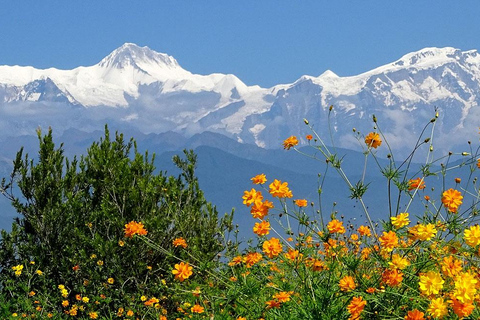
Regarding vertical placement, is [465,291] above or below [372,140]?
below

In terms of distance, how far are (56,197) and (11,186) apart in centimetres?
91

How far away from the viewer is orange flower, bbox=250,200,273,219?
413 cm

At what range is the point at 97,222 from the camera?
9195 mm

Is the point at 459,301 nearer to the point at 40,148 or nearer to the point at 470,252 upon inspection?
the point at 470,252

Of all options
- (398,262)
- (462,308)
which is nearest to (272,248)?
(398,262)

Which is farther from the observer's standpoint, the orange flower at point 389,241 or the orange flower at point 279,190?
the orange flower at point 279,190

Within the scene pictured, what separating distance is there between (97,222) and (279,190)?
5614 millimetres

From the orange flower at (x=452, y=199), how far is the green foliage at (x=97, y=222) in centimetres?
478

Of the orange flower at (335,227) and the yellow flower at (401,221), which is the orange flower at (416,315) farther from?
the orange flower at (335,227)

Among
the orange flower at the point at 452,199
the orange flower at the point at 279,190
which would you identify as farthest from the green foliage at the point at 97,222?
the orange flower at the point at 452,199

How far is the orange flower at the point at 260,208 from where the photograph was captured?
13.5 ft

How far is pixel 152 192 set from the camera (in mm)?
8953

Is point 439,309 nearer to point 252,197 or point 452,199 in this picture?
point 452,199

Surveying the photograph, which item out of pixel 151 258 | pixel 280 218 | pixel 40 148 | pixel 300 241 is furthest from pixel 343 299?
pixel 40 148
